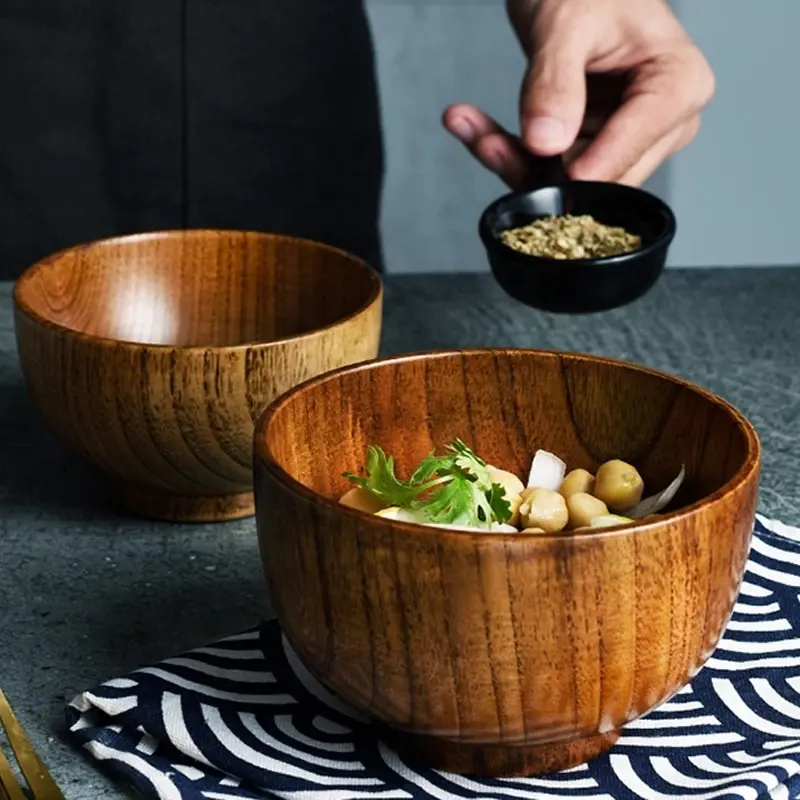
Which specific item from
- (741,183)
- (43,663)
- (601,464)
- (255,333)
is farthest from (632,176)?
(741,183)

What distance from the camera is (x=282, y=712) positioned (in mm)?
599

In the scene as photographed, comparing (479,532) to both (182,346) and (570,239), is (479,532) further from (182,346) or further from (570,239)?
(570,239)

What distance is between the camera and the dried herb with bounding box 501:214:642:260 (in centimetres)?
99

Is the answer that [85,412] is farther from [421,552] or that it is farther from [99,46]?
[99,46]

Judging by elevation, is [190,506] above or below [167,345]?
below

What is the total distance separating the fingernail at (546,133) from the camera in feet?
3.58

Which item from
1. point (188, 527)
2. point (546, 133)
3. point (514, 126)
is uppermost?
point (546, 133)

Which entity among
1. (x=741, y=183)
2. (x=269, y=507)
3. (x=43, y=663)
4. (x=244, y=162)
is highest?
(x=269, y=507)

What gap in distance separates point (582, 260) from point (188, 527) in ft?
1.06

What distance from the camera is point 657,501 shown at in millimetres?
629

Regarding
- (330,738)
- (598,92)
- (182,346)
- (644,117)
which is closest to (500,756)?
(330,738)

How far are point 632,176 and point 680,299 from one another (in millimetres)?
116

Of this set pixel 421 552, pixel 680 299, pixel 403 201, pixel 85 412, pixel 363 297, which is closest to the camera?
pixel 421 552

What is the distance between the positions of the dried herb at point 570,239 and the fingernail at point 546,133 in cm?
8
